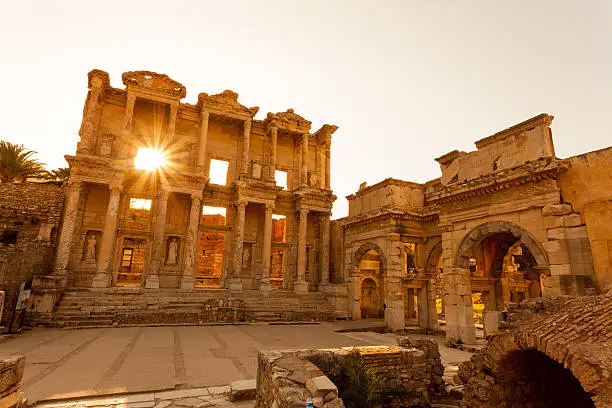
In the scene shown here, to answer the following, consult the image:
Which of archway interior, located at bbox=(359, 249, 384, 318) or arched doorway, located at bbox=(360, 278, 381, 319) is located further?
archway interior, located at bbox=(359, 249, 384, 318)

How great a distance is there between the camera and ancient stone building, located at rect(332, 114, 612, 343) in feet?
28.7

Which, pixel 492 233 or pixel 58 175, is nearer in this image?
pixel 492 233

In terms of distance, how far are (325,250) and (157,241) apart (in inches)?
436

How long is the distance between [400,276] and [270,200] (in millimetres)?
10142

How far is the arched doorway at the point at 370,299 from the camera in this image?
23.0 m

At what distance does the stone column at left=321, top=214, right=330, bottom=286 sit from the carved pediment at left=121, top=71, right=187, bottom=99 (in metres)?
13.3

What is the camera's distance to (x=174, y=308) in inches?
631

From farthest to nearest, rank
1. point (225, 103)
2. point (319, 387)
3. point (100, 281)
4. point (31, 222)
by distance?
point (225, 103), point (31, 222), point (100, 281), point (319, 387)

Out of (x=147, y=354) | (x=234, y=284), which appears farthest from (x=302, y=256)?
(x=147, y=354)

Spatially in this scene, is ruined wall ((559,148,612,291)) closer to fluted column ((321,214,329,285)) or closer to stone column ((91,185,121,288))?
fluted column ((321,214,329,285))

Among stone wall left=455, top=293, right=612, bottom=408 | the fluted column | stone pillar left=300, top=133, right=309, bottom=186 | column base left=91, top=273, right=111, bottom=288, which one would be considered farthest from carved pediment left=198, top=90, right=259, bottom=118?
stone wall left=455, top=293, right=612, bottom=408

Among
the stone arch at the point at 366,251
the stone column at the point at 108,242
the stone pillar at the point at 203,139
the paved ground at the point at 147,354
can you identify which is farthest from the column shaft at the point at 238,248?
the stone arch at the point at 366,251

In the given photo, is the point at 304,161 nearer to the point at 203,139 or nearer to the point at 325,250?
the point at 325,250

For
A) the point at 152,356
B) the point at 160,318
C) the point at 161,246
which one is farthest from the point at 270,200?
the point at 152,356
